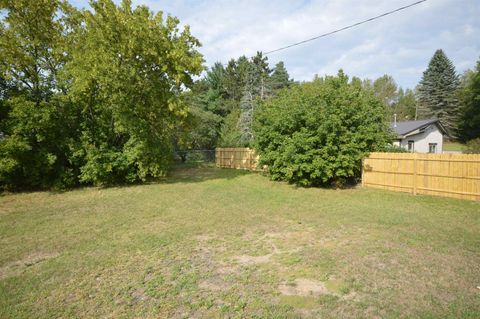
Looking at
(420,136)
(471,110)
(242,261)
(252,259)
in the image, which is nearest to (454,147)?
(471,110)

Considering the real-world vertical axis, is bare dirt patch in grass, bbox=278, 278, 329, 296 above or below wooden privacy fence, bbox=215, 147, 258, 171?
below

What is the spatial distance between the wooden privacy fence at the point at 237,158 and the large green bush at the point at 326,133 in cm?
595

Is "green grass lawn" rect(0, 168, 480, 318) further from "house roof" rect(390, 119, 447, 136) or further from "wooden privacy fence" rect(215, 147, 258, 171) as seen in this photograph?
"house roof" rect(390, 119, 447, 136)

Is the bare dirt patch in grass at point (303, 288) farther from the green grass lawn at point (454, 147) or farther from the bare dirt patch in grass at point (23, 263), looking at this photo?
the green grass lawn at point (454, 147)

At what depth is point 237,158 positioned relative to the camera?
20781mm

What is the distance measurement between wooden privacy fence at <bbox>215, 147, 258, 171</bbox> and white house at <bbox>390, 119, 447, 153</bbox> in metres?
12.6

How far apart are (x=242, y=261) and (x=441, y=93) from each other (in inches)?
1896

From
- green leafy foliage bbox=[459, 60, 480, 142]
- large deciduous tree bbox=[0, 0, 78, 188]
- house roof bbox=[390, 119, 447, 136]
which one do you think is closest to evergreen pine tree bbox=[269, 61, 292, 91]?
house roof bbox=[390, 119, 447, 136]

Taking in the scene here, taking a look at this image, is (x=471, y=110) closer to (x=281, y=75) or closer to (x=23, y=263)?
(x=281, y=75)

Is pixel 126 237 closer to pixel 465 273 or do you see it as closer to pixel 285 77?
pixel 465 273

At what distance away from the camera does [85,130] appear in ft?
40.1

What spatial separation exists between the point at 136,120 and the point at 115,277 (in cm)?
952

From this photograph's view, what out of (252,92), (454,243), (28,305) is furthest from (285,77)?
(28,305)

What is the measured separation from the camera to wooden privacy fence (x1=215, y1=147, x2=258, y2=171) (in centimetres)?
1912
